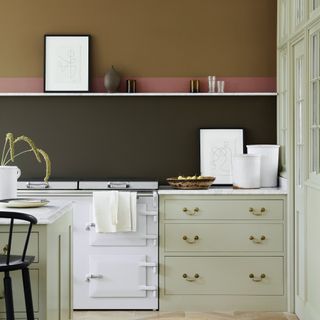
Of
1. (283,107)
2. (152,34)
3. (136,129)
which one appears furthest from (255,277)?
(152,34)

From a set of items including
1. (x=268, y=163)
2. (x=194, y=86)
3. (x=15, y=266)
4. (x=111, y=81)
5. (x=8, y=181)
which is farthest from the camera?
(x=194, y=86)

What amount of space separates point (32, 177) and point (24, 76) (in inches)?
35.1

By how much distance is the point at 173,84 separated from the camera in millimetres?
6496

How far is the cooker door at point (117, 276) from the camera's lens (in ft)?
19.1

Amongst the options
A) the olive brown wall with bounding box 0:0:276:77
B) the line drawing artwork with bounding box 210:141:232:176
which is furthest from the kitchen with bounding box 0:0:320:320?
the line drawing artwork with bounding box 210:141:232:176

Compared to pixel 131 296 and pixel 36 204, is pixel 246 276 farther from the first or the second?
pixel 36 204

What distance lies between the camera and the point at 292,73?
572cm

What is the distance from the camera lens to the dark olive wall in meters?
6.48

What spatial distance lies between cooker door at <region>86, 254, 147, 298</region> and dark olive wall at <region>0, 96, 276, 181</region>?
3.00 feet

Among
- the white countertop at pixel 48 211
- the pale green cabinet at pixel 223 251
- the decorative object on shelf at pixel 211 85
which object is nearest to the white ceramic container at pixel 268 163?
the pale green cabinet at pixel 223 251

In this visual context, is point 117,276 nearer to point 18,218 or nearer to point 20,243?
point 20,243

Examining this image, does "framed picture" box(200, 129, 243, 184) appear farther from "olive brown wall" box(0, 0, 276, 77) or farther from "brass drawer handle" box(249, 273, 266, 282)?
"brass drawer handle" box(249, 273, 266, 282)

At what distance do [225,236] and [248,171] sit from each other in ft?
1.98

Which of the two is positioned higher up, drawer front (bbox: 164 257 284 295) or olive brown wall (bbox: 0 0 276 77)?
olive brown wall (bbox: 0 0 276 77)
